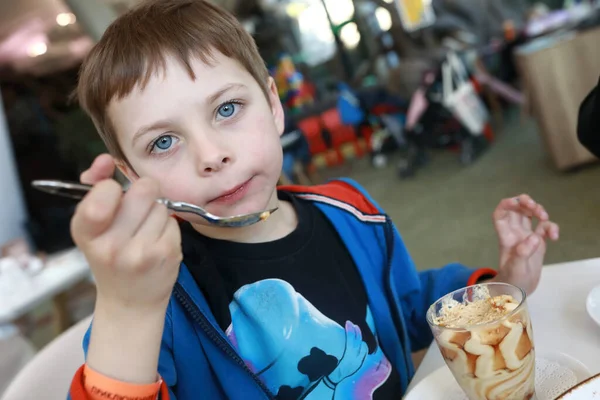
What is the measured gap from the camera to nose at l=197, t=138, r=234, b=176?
748mm

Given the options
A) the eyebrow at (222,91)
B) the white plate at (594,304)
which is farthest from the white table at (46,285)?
the white plate at (594,304)

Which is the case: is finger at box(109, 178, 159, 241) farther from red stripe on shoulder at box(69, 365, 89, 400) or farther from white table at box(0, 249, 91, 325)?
white table at box(0, 249, 91, 325)

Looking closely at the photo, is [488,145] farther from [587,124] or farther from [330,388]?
[330,388]

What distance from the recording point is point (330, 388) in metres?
0.89

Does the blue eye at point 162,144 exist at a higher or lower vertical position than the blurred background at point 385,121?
higher

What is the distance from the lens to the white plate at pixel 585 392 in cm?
53

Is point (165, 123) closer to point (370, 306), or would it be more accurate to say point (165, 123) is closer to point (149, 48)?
point (149, 48)

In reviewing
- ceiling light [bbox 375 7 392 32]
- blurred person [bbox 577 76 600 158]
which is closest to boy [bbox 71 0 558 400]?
blurred person [bbox 577 76 600 158]

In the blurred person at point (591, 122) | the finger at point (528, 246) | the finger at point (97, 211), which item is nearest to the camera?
the finger at point (97, 211)

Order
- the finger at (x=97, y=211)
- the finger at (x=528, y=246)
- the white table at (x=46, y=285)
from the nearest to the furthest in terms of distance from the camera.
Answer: the finger at (x=97, y=211) < the finger at (x=528, y=246) < the white table at (x=46, y=285)

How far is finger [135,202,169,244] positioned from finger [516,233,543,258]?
1.88 feet

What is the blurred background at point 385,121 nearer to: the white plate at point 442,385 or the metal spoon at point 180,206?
the metal spoon at point 180,206

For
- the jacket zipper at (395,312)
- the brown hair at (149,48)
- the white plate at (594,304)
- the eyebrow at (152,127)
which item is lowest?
the jacket zipper at (395,312)

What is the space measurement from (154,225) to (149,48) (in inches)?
14.3
